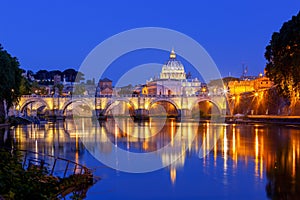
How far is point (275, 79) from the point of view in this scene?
4594cm

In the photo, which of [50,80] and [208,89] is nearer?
[208,89]

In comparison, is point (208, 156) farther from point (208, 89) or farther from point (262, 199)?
point (208, 89)

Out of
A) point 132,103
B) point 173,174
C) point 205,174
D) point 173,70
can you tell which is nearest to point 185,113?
point 132,103

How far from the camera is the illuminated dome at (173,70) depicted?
559ft

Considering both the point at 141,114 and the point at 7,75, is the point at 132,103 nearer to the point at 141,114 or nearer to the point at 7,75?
the point at 141,114

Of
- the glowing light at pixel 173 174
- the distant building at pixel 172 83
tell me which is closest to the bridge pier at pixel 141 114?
the distant building at pixel 172 83

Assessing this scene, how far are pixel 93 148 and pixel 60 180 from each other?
1359 centimetres

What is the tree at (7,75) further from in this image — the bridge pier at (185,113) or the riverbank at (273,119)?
the bridge pier at (185,113)

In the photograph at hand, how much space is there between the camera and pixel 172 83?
159 metres

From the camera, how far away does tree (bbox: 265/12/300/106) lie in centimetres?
4072

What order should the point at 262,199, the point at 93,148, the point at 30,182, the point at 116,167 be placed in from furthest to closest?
the point at 93,148 → the point at 116,167 → the point at 262,199 → the point at 30,182

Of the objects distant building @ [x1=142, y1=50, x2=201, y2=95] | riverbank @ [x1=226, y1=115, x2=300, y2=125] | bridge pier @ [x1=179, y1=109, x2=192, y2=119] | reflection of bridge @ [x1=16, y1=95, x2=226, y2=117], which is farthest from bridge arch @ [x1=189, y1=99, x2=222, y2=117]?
distant building @ [x1=142, y1=50, x2=201, y2=95]

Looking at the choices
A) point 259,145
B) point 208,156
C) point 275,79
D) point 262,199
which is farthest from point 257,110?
point 262,199

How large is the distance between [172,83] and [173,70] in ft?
48.0
